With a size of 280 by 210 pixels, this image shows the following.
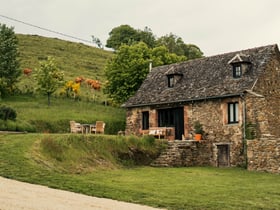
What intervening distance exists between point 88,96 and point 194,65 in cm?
2061

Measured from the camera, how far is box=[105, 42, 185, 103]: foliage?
1772 inches

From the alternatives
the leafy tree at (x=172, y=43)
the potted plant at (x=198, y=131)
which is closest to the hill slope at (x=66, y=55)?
the leafy tree at (x=172, y=43)

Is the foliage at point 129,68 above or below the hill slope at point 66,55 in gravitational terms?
below

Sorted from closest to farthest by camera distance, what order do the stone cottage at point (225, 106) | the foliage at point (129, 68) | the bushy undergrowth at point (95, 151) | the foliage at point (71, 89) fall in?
the bushy undergrowth at point (95, 151) → the stone cottage at point (225, 106) → the foliage at point (129, 68) → the foliage at point (71, 89)

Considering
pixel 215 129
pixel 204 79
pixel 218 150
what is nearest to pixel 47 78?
pixel 204 79

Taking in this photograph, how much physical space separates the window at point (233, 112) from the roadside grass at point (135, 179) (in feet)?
11.1

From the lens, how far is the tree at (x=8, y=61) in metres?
48.9

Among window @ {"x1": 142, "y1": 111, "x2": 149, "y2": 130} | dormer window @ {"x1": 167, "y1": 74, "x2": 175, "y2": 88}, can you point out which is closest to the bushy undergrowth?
window @ {"x1": 142, "y1": 111, "x2": 149, "y2": 130}

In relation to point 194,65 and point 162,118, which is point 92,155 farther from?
point 194,65

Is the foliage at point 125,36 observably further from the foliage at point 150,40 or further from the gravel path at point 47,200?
the gravel path at point 47,200

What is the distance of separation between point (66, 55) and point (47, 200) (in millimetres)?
65588

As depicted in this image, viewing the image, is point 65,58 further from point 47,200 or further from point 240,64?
point 47,200

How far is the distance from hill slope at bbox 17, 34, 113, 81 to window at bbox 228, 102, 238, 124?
34263 millimetres

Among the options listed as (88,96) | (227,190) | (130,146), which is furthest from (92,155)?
(88,96)
